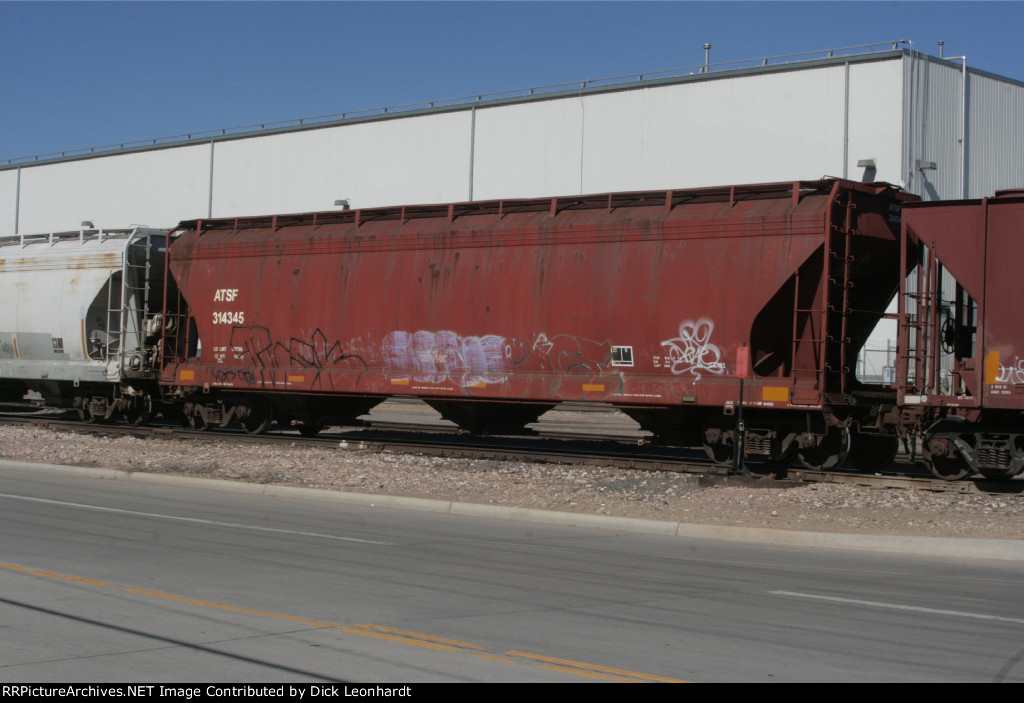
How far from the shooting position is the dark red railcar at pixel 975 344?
13242mm

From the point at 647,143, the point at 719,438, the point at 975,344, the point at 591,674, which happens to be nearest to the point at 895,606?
the point at 591,674

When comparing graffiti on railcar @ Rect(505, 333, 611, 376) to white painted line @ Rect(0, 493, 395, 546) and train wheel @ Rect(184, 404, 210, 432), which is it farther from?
train wheel @ Rect(184, 404, 210, 432)

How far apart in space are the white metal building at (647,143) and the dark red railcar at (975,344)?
62.1 ft

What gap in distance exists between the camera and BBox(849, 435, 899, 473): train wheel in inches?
627

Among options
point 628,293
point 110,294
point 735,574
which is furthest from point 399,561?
point 110,294

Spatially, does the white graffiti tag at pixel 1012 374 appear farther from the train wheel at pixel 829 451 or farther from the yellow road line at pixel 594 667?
the yellow road line at pixel 594 667

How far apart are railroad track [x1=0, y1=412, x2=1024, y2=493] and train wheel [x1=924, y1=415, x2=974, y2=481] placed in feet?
0.77

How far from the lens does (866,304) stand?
1586 centimetres

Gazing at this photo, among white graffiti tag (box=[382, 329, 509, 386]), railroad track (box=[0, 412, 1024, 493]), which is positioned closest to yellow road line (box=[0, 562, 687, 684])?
railroad track (box=[0, 412, 1024, 493])

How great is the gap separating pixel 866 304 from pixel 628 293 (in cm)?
366

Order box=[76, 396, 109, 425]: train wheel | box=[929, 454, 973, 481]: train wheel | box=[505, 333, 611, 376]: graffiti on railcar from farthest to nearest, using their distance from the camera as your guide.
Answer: box=[76, 396, 109, 425]: train wheel, box=[505, 333, 611, 376]: graffiti on railcar, box=[929, 454, 973, 481]: train wheel


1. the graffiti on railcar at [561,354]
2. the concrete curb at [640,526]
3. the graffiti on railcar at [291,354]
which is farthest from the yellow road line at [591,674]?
the graffiti on railcar at [291,354]

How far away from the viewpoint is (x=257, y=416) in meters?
21.1
